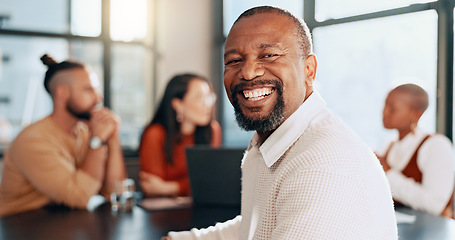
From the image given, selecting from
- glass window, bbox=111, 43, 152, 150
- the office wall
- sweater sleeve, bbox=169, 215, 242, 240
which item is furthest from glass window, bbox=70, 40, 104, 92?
sweater sleeve, bbox=169, 215, 242, 240

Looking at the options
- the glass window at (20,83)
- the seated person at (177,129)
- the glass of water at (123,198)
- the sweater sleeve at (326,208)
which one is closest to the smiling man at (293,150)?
the sweater sleeve at (326,208)

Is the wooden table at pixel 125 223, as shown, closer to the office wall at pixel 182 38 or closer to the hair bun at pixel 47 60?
the hair bun at pixel 47 60

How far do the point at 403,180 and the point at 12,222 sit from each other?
1904mm

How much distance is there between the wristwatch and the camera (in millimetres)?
2446

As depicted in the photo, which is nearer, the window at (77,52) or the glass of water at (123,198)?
the glass of water at (123,198)

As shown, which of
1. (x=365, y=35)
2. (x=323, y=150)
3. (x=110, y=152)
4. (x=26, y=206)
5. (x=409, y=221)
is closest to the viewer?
(x=323, y=150)

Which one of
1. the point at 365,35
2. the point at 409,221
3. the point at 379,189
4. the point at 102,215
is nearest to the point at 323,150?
the point at 379,189

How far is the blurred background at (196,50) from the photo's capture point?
10.7 ft

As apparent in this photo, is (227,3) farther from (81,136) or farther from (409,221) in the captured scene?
(409,221)

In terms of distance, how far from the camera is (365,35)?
376 centimetres

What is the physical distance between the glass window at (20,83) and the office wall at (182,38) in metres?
1.15

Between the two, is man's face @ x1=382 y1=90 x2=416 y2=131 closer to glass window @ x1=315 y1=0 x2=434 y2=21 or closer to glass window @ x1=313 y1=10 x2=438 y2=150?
glass window @ x1=313 y1=10 x2=438 y2=150

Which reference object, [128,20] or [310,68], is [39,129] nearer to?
[310,68]

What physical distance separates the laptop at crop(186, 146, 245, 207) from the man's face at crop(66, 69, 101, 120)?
84cm
